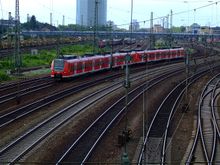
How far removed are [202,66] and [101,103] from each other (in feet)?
126

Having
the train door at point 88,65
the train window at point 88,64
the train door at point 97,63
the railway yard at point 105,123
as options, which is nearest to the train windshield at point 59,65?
the railway yard at point 105,123

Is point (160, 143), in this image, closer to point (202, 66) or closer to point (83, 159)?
point (83, 159)

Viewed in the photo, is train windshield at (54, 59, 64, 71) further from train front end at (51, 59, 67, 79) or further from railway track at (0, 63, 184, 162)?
railway track at (0, 63, 184, 162)

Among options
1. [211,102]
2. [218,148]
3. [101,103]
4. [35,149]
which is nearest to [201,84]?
[211,102]

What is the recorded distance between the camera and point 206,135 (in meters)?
25.5

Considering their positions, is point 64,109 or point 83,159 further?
point 64,109

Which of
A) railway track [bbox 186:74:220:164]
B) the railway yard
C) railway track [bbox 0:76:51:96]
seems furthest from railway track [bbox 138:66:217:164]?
railway track [bbox 0:76:51:96]

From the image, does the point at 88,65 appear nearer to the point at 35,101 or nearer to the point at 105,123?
the point at 35,101

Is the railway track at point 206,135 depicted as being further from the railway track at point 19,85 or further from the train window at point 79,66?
the railway track at point 19,85

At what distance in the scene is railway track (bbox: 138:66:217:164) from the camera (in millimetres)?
20406

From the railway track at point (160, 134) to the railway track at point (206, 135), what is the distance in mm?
1319

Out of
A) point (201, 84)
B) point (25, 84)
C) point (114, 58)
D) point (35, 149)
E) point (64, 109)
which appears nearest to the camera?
point (35, 149)

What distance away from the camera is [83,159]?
65.3 ft

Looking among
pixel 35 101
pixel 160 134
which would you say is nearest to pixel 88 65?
pixel 35 101
